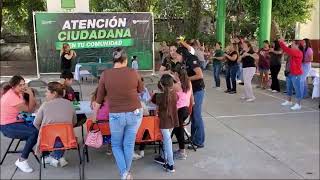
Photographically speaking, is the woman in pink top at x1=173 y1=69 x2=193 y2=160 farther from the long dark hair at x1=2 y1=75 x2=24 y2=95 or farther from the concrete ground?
the long dark hair at x1=2 y1=75 x2=24 y2=95

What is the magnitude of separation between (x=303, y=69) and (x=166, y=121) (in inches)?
237

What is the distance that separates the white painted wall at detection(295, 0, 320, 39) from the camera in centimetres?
2487

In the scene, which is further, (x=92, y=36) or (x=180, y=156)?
(x=92, y=36)

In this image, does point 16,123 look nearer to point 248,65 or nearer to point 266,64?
point 248,65

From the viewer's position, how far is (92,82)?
16312 millimetres

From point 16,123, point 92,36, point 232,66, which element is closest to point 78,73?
point 92,36

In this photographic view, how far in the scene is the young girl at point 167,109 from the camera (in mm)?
→ 5582

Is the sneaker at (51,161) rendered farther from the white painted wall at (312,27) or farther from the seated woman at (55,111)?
the white painted wall at (312,27)

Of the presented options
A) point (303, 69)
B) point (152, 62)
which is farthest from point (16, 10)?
point (303, 69)

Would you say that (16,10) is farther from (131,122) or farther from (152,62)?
(131,122)

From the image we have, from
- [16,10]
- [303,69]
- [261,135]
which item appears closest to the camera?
[261,135]

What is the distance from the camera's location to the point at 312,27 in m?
25.6

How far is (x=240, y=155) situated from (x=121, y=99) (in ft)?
7.69

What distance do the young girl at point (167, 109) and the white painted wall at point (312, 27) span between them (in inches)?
826
